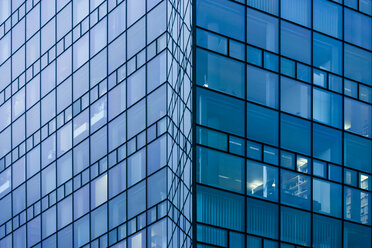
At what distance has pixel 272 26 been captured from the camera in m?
33.6

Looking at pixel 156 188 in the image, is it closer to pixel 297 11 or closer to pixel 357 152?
pixel 357 152

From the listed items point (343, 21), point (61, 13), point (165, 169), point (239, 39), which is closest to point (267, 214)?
point (165, 169)

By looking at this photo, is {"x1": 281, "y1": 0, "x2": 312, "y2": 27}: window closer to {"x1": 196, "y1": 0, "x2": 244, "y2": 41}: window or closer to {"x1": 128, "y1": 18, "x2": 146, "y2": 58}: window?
{"x1": 196, "y1": 0, "x2": 244, "y2": 41}: window

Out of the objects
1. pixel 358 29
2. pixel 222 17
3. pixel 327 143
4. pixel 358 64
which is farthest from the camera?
pixel 358 29

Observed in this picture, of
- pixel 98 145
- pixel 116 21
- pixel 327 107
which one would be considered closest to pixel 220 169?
pixel 327 107

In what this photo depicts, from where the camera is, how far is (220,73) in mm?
31266

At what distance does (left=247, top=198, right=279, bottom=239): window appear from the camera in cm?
3050

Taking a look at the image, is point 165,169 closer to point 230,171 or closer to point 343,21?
point 230,171

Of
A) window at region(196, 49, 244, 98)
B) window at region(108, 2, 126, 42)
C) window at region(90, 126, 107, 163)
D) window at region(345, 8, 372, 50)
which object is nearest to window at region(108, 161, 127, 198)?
window at region(90, 126, 107, 163)

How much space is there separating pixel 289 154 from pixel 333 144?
2435mm

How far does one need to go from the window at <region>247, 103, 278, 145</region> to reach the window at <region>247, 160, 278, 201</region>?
105 cm

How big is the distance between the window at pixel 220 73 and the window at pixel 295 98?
217cm

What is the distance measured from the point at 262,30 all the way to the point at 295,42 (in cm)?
175

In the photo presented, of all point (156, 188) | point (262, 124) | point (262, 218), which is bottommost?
point (262, 218)
